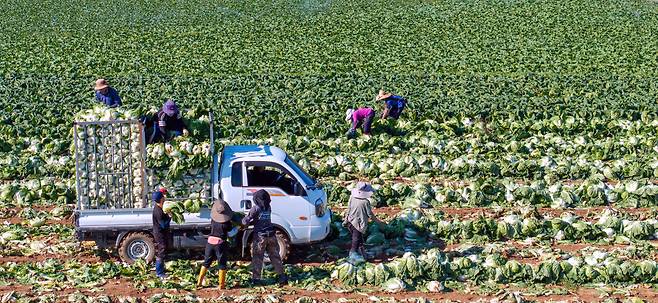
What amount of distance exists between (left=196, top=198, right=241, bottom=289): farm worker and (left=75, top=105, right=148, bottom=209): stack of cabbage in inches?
63.2

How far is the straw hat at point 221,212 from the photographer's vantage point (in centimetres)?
1345

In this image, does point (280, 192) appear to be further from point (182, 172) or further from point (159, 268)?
point (159, 268)

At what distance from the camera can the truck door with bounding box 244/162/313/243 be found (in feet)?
47.4

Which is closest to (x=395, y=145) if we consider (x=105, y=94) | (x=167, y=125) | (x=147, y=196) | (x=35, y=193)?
(x=105, y=94)

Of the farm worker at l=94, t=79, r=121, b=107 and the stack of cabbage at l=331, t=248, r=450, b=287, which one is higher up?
the farm worker at l=94, t=79, r=121, b=107

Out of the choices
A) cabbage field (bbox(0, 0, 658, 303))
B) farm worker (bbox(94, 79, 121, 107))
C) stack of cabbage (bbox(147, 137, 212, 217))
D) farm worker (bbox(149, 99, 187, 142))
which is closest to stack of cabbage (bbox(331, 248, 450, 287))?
cabbage field (bbox(0, 0, 658, 303))

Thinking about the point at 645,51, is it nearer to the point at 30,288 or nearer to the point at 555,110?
the point at 555,110

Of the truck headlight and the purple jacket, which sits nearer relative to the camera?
the truck headlight

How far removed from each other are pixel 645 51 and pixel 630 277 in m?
29.0

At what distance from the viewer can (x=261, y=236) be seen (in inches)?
534

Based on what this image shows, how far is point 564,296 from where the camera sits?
520 inches

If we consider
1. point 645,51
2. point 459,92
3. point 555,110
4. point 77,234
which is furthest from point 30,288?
point 645,51

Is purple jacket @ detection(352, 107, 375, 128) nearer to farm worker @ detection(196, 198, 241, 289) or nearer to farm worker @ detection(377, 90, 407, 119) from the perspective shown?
farm worker @ detection(377, 90, 407, 119)

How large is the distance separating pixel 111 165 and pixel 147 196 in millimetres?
712
